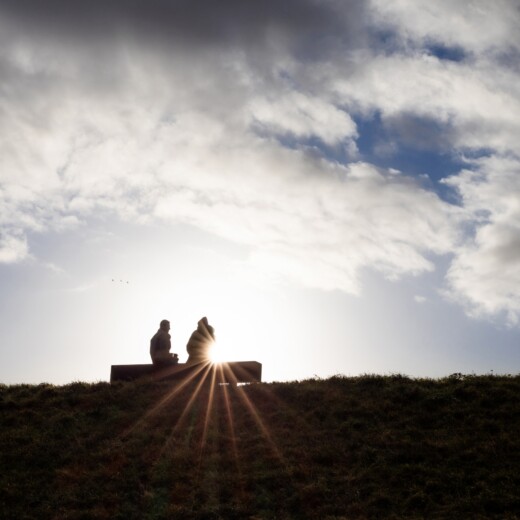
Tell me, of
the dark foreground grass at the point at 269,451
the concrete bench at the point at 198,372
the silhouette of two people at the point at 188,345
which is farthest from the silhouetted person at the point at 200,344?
the dark foreground grass at the point at 269,451

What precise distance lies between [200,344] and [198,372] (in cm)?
111

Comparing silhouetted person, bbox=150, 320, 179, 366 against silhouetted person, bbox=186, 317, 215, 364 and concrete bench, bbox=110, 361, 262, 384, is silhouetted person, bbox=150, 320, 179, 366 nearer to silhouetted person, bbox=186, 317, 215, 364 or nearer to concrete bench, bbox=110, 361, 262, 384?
concrete bench, bbox=110, 361, 262, 384

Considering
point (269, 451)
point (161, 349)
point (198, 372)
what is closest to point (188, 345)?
point (161, 349)

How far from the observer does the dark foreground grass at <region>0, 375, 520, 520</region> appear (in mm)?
13086

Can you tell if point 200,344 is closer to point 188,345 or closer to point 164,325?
point 188,345

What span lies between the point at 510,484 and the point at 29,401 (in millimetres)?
14421

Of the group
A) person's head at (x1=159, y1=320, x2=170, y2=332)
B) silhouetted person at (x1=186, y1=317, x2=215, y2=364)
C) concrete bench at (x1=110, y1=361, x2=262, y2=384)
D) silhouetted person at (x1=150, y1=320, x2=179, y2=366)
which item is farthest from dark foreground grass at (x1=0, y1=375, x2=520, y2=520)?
person's head at (x1=159, y1=320, x2=170, y2=332)

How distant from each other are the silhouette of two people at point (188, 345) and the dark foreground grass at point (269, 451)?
1.67 meters

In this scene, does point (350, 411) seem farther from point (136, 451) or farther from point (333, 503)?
point (136, 451)

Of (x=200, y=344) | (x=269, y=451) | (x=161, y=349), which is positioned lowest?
(x=269, y=451)

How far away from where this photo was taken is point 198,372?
2188 cm

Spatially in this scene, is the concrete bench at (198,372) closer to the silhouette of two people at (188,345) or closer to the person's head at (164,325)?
the silhouette of two people at (188,345)

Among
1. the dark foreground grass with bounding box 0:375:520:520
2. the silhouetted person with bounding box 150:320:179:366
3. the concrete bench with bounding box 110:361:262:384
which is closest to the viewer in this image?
the dark foreground grass with bounding box 0:375:520:520

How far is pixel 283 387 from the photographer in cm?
2030
